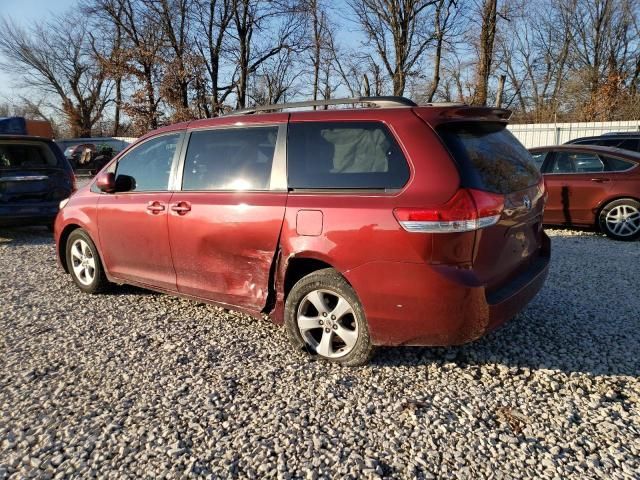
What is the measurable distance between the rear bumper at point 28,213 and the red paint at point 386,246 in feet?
16.6

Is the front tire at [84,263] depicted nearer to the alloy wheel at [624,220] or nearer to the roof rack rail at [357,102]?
the roof rack rail at [357,102]

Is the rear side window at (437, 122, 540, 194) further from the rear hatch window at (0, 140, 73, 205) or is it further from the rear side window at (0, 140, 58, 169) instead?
the rear side window at (0, 140, 58, 169)

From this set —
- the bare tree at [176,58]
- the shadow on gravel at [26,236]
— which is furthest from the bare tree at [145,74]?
the shadow on gravel at [26,236]

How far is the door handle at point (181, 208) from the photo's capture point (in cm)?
383

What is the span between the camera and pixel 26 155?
8.03 metres

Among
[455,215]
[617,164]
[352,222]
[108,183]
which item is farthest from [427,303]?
[617,164]

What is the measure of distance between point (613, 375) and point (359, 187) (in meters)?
2.04

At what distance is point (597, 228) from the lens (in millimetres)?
7668

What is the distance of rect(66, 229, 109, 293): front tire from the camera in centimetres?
483

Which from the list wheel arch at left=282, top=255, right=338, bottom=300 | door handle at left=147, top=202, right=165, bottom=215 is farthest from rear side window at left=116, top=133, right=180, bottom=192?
wheel arch at left=282, top=255, right=338, bottom=300

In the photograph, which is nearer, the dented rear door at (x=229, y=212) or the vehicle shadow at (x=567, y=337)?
the vehicle shadow at (x=567, y=337)

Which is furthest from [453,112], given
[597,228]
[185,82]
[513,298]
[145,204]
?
[185,82]

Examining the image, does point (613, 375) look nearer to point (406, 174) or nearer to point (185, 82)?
point (406, 174)

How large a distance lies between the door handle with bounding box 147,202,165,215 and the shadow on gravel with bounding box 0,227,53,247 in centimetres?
486
